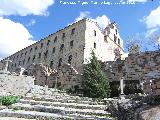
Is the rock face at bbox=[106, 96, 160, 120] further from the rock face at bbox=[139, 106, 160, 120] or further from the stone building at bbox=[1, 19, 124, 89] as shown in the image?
the stone building at bbox=[1, 19, 124, 89]

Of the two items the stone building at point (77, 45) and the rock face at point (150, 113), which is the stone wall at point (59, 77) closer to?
the stone building at point (77, 45)

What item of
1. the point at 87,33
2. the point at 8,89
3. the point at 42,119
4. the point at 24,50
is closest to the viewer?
the point at 42,119

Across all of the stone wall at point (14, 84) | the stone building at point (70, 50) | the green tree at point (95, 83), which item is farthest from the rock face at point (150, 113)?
the stone building at point (70, 50)

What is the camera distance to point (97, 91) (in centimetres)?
2412

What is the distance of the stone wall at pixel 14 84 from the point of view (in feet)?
74.5

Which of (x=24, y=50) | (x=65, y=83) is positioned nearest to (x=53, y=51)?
(x=24, y=50)

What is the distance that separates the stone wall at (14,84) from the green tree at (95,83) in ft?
17.0

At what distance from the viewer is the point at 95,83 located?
24.9 meters

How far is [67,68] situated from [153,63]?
10325 millimetres

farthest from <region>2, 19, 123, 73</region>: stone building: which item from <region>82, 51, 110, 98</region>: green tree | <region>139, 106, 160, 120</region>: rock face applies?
<region>139, 106, 160, 120</region>: rock face

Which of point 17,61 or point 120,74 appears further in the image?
point 17,61

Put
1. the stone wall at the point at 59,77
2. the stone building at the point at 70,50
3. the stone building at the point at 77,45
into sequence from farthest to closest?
the stone building at the point at 77,45 → the stone building at the point at 70,50 → the stone wall at the point at 59,77

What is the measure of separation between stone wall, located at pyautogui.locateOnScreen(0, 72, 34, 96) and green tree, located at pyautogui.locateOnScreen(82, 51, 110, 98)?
17.0ft

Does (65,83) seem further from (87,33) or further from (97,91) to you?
(87,33)
